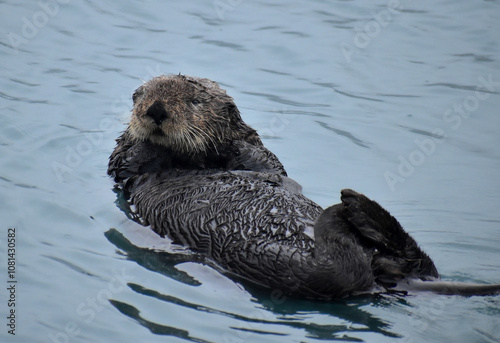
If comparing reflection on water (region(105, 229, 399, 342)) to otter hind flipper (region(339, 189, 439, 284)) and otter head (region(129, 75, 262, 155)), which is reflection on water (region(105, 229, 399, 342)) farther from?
otter head (region(129, 75, 262, 155))

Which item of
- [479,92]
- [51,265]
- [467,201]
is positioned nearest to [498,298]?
[467,201]

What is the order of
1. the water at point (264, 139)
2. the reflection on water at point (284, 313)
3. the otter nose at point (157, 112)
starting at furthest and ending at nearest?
the otter nose at point (157, 112)
the water at point (264, 139)
the reflection on water at point (284, 313)

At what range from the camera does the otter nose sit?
4.81 meters

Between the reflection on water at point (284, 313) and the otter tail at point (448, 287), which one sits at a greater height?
the otter tail at point (448, 287)

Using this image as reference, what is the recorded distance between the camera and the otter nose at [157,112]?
15.8ft

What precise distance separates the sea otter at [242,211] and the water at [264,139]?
114 mm

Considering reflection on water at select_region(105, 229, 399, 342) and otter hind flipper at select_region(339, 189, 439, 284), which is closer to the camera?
reflection on water at select_region(105, 229, 399, 342)

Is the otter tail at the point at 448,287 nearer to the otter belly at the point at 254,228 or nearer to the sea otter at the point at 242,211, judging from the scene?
the sea otter at the point at 242,211

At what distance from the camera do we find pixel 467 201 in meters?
5.89

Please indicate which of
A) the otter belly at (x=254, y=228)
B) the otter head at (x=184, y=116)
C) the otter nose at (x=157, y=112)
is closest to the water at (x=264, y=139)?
the otter belly at (x=254, y=228)

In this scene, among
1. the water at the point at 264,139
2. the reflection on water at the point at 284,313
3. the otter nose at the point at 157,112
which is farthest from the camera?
the otter nose at the point at 157,112

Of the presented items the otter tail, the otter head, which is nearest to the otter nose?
the otter head

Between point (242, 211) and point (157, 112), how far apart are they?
3.21ft

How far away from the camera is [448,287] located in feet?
12.9
